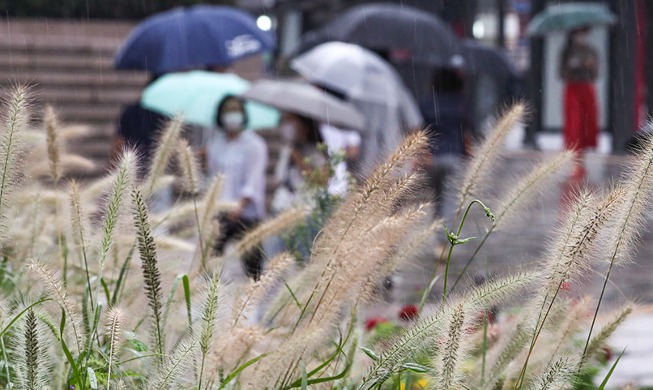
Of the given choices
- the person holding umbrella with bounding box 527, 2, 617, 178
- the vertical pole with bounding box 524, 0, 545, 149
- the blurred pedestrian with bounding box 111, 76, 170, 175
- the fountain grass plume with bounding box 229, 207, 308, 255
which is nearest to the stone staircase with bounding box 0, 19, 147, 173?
the blurred pedestrian with bounding box 111, 76, 170, 175

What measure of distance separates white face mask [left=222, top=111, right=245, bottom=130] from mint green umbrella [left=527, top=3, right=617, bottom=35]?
12.2m

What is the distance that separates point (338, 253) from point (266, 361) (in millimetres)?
197

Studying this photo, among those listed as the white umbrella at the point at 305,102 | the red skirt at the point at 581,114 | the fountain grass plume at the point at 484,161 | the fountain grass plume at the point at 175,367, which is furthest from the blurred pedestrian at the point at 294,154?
the red skirt at the point at 581,114

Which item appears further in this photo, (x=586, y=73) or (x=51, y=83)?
(x=586, y=73)

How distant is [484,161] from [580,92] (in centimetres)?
1352

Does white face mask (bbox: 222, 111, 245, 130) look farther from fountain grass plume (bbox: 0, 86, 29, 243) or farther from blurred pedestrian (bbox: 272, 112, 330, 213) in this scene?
fountain grass plume (bbox: 0, 86, 29, 243)

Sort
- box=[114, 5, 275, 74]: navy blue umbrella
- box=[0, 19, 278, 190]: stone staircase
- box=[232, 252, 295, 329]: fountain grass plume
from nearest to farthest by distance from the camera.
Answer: box=[232, 252, 295, 329]: fountain grass plume < box=[114, 5, 275, 74]: navy blue umbrella < box=[0, 19, 278, 190]: stone staircase

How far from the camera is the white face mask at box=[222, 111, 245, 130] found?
655 cm

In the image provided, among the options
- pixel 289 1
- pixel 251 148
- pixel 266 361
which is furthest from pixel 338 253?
pixel 289 1

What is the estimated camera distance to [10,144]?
1929 millimetres

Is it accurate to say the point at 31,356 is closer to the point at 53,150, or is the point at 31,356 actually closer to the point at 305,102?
the point at 53,150

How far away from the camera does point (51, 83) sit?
1157 cm

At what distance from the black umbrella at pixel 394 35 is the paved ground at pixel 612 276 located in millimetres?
964

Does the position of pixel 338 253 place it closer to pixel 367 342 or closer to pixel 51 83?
pixel 367 342
